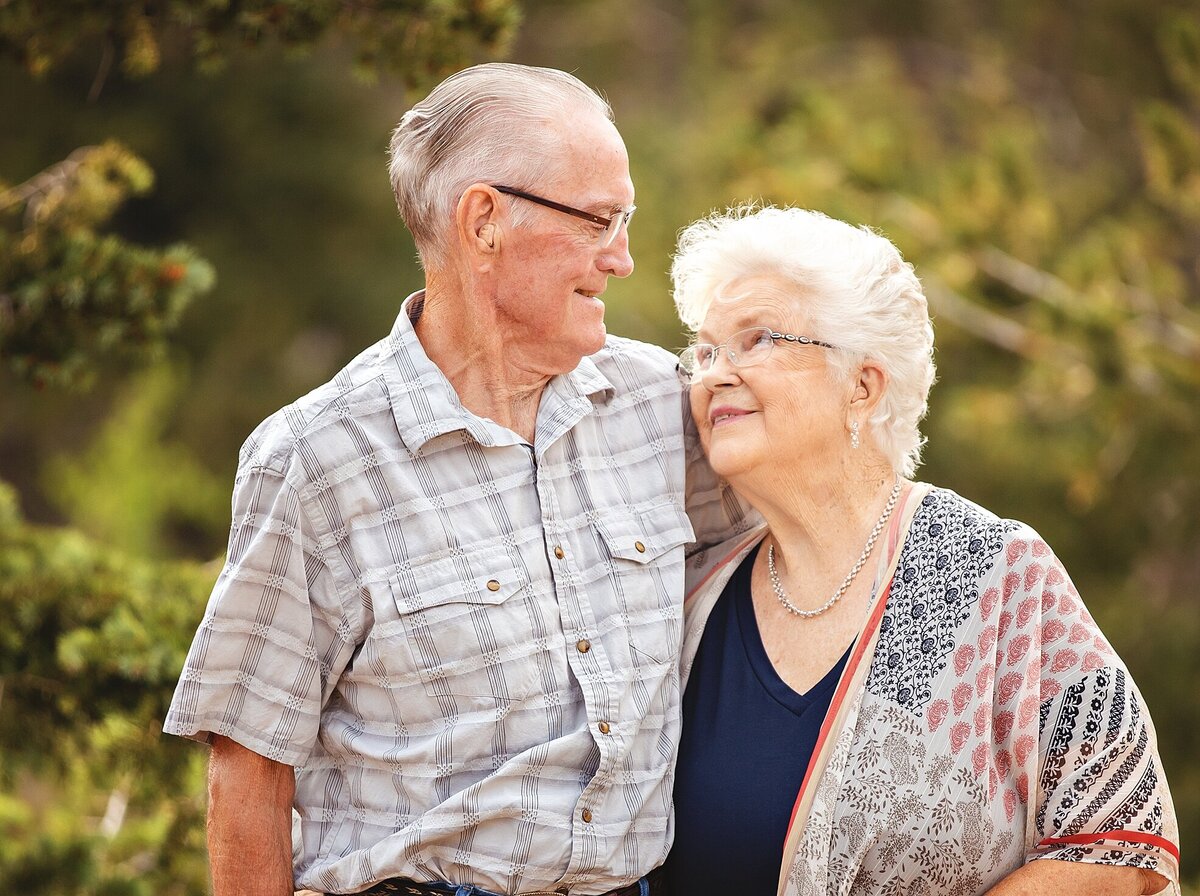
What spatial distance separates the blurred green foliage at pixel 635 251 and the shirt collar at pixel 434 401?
2.35 ft

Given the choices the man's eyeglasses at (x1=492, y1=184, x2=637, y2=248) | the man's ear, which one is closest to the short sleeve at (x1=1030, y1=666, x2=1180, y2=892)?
the man's eyeglasses at (x1=492, y1=184, x2=637, y2=248)

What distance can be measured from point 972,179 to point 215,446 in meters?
6.55

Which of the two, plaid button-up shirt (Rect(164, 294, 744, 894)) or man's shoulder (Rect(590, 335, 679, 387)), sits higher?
man's shoulder (Rect(590, 335, 679, 387))

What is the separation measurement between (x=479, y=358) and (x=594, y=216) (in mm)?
286

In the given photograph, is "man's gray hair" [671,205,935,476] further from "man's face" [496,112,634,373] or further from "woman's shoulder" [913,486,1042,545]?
"man's face" [496,112,634,373]

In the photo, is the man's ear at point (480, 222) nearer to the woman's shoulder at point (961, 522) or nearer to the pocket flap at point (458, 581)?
the pocket flap at point (458, 581)

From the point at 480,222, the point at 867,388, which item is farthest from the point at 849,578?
the point at 480,222

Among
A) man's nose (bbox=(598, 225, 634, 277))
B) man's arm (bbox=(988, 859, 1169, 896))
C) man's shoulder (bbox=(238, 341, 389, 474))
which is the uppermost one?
man's nose (bbox=(598, 225, 634, 277))

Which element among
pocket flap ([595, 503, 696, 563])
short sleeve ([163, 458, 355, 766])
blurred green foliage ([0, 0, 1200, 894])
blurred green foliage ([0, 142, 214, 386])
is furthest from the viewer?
blurred green foliage ([0, 0, 1200, 894])

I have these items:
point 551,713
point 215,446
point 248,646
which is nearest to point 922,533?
point 551,713

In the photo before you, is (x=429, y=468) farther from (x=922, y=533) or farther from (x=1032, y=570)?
(x=1032, y=570)

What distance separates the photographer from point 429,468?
6.91 ft

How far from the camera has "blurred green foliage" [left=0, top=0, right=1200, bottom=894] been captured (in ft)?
8.98

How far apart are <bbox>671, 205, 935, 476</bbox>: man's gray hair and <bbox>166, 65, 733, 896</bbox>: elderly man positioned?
0.25 m
